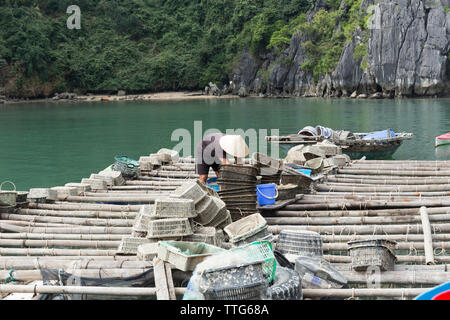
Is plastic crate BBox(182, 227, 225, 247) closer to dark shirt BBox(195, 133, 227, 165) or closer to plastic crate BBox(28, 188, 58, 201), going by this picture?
dark shirt BBox(195, 133, 227, 165)

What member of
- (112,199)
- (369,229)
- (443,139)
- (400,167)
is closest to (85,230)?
(112,199)

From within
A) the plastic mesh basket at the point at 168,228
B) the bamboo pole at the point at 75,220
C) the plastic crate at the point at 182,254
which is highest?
the plastic mesh basket at the point at 168,228

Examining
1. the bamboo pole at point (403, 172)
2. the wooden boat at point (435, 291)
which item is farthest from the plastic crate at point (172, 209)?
the bamboo pole at point (403, 172)

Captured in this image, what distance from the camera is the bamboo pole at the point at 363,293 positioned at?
4.10m

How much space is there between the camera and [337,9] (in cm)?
5384

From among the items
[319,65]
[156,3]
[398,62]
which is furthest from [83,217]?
[156,3]

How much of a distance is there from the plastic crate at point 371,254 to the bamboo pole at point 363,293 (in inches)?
18.3

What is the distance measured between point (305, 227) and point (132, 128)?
24.4m

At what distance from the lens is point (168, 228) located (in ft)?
16.9

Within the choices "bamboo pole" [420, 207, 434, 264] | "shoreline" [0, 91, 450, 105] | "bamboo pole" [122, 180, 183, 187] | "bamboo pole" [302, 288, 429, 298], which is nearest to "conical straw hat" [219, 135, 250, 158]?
"bamboo pole" [420, 207, 434, 264]

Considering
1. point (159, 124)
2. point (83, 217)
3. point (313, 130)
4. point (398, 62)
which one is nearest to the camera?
point (83, 217)

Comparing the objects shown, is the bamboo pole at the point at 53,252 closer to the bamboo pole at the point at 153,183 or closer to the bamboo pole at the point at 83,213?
the bamboo pole at the point at 83,213
